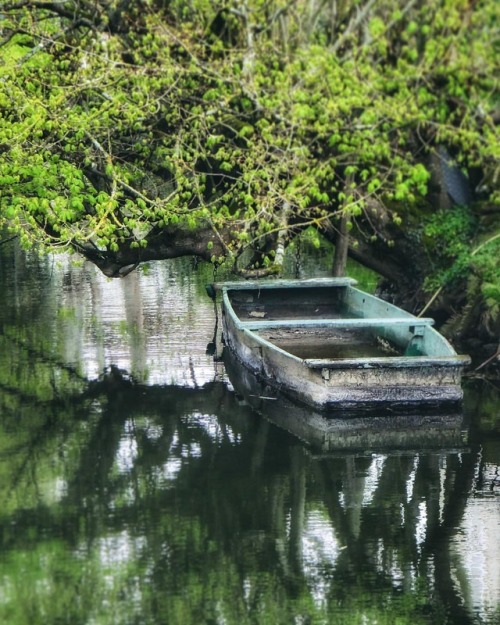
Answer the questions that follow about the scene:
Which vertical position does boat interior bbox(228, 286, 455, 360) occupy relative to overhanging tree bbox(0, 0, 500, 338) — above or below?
below

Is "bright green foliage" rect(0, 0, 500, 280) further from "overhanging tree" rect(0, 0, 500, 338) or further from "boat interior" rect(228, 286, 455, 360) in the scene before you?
"boat interior" rect(228, 286, 455, 360)

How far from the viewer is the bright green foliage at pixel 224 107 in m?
18.9

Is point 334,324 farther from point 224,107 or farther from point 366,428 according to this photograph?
point 224,107

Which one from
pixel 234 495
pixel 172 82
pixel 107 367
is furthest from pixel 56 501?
pixel 172 82

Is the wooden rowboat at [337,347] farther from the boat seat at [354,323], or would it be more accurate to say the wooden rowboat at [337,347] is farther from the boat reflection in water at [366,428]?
the boat reflection in water at [366,428]

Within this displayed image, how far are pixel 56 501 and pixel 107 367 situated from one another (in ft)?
22.8

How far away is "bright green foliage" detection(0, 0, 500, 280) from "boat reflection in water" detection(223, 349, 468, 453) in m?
3.88

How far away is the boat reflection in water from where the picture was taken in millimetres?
15539

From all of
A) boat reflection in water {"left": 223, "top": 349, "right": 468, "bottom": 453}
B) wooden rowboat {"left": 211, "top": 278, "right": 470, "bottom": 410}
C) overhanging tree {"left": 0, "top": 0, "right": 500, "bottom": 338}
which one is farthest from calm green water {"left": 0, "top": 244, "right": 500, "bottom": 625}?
overhanging tree {"left": 0, "top": 0, "right": 500, "bottom": 338}

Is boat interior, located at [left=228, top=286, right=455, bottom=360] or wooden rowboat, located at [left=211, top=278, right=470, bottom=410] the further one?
boat interior, located at [left=228, top=286, right=455, bottom=360]

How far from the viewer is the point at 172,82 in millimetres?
20000

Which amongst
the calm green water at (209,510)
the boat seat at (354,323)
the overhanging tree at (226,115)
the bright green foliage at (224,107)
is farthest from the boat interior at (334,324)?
the bright green foliage at (224,107)

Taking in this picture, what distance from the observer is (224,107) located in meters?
20.1

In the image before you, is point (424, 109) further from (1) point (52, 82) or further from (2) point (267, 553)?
(2) point (267, 553)
